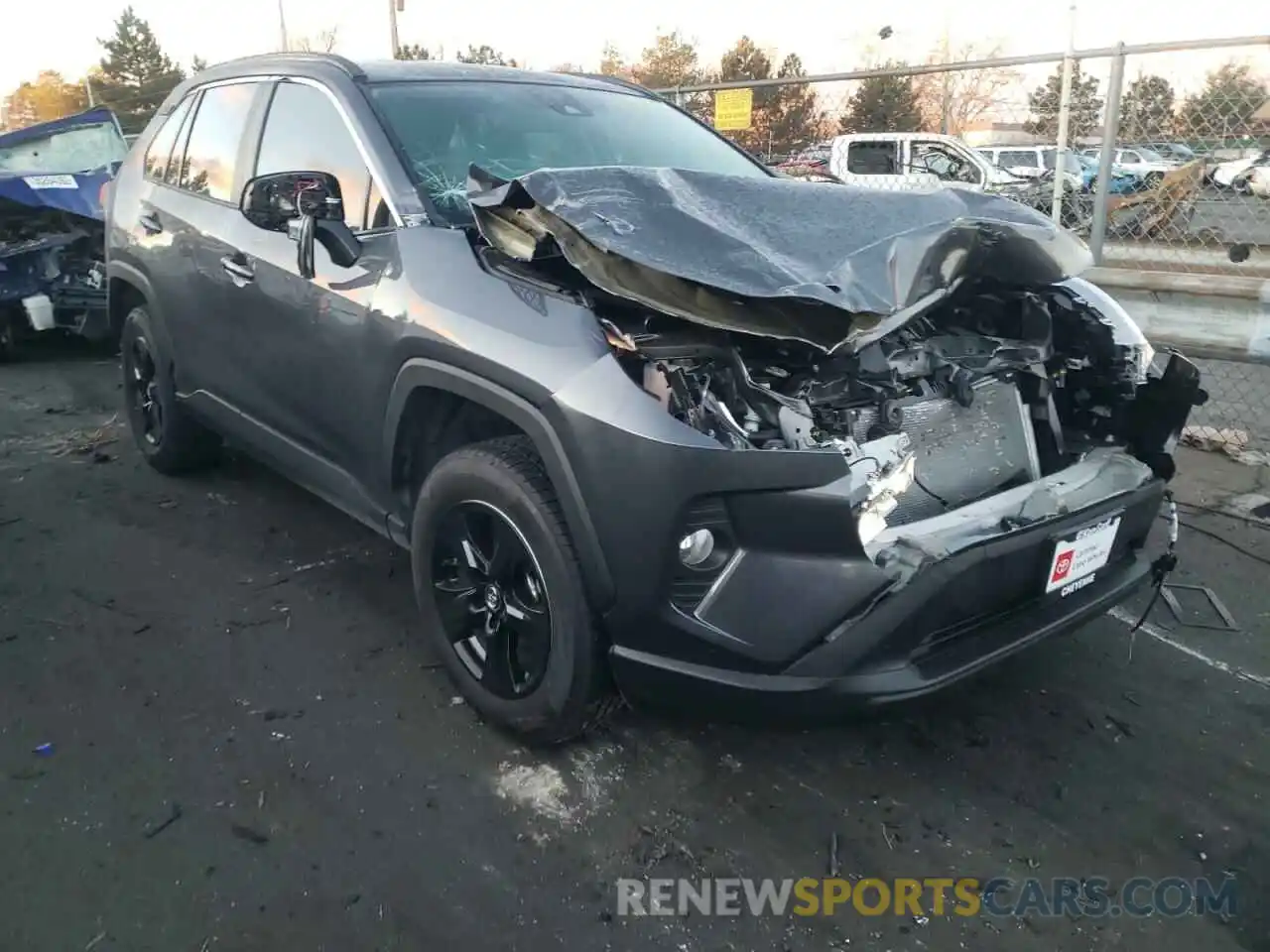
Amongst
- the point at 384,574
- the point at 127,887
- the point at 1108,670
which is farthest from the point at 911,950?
the point at 384,574

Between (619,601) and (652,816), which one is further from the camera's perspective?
(652,816)

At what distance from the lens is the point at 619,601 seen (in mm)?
2479

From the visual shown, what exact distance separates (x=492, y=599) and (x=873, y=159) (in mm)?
9596

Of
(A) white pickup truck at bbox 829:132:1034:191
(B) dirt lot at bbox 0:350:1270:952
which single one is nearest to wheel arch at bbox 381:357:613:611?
(B) dirt lot at bbox 0:350:1270:952

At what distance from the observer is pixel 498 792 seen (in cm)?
279

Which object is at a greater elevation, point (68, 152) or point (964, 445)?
point (68, 152)

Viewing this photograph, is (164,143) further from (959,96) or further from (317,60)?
(959,96)

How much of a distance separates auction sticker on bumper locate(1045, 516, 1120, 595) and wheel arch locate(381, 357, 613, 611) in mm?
1208

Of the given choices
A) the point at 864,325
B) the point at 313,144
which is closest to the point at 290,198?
the point at 313,144

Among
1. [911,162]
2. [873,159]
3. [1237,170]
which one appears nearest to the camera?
[1237,170]

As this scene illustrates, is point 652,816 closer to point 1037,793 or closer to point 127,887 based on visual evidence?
point 1037,793

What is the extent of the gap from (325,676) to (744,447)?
1775 mm

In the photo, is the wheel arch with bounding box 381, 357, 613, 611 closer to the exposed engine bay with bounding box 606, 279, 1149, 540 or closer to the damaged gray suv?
the damaged gray suv

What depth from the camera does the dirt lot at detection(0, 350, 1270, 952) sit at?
234 cm
